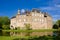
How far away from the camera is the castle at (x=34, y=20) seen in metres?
71.9

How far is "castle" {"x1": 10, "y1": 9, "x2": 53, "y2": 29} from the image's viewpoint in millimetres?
71875

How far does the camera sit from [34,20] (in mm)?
71938

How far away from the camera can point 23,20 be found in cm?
7306

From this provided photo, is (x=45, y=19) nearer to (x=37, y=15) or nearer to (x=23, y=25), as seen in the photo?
(x=37, y=15)

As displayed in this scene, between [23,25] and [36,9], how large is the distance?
8.08 metres

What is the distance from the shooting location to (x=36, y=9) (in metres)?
73.6

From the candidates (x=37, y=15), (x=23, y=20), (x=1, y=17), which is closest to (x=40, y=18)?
(x=37, y=15)

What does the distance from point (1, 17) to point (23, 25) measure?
2143 cm

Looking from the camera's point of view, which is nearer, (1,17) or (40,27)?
(40,27)

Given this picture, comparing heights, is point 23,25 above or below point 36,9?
below

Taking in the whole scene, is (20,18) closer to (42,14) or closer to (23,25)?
(23,25)

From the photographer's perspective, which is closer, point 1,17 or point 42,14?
point 42,14

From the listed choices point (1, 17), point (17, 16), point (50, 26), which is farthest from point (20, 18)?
point (1, 17)

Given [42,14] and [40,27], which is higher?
[42,14]
